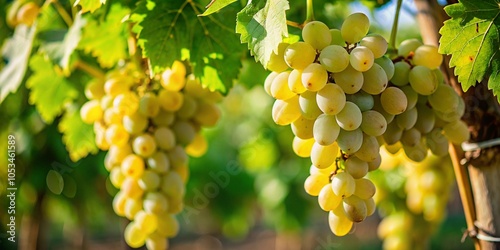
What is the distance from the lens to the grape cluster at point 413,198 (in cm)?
145

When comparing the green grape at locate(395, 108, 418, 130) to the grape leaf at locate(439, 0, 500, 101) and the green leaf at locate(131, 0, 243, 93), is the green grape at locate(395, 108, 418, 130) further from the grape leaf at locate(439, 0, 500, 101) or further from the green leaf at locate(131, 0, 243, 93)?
the green leaf at locate(131, 0, 243, 93)

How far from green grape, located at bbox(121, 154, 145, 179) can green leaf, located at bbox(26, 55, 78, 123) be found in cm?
39

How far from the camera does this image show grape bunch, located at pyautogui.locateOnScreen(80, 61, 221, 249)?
98cm

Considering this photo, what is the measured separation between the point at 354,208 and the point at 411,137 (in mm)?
140

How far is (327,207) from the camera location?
0.72m

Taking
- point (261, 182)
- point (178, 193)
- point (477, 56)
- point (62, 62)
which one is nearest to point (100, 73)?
point (62, 62)

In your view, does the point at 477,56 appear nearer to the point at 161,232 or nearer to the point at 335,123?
the point at 335,123

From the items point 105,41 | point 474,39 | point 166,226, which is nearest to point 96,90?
point 105,41

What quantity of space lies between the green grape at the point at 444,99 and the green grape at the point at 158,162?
0.44 metres

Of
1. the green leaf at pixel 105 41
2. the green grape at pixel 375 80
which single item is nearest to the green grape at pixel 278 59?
the green grape at pixel 375 80

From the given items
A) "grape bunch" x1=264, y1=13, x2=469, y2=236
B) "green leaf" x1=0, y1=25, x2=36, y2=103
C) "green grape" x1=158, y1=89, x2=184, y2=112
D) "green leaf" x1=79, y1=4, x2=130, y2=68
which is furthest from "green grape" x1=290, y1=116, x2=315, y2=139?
"green leaf" x1=0, y1=25, x2=36, y2=103

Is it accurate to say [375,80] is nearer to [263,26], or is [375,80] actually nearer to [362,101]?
[362,101]

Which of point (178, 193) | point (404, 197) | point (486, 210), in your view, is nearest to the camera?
point (486, 210)

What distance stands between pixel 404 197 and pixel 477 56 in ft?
3.78
